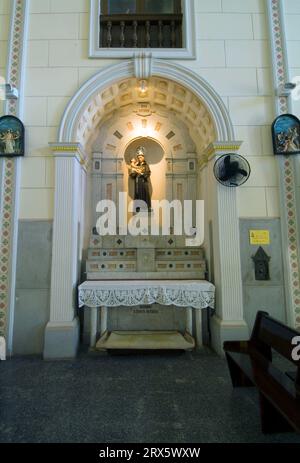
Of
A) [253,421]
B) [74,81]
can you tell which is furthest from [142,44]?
[253,421]

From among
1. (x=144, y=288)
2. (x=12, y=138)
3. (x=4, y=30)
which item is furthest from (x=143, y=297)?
(x=4, y=30)

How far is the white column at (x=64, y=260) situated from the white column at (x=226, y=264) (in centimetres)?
226

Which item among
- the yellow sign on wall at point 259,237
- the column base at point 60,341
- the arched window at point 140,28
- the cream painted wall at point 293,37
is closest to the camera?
the column base at point 60,341

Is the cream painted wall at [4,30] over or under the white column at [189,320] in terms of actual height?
over

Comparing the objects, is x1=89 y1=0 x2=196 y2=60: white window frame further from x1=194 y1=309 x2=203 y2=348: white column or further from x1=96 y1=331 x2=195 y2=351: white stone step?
x1=96 y1=331 x2=195 y2=351: white stone step

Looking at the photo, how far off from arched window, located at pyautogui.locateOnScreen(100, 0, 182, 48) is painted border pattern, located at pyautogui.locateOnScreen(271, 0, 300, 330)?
1683 millimetres

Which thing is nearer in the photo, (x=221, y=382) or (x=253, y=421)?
(x=253, y=421)

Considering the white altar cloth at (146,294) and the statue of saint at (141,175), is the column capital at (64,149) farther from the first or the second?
the white altar cloth at (146,294)

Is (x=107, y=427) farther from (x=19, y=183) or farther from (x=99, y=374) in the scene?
(x=19, y=183)

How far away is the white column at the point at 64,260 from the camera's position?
12.3ft

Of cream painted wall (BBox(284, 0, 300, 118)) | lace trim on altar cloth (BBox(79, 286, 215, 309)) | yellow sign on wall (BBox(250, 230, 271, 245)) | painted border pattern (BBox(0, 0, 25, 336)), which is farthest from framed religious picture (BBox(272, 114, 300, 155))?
painted border pattern (BBox(0, 0, 25, 336))

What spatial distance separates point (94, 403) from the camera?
2.62 metres

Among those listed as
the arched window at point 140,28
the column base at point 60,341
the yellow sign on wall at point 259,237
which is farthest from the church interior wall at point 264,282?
the arched window at point 140,28

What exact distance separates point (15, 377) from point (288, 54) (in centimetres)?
649
